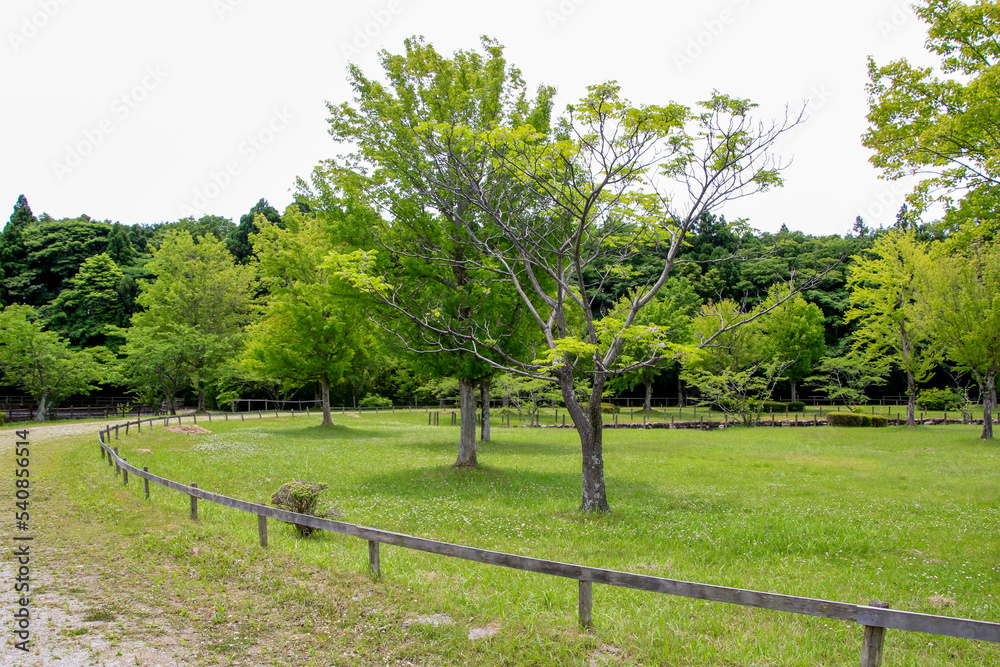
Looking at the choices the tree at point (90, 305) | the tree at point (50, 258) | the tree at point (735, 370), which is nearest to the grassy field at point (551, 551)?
the tree at point (735, 370)

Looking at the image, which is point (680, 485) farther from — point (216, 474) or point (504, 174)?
point (216, 474)

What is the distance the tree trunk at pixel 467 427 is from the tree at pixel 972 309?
80.0 feet

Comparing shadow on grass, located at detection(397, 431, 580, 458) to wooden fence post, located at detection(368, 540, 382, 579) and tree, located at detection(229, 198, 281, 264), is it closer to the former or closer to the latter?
wooden fence post, located at detection(368, 540, 382, 579)

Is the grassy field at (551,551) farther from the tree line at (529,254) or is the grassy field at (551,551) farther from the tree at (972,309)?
the tree at (972,309)

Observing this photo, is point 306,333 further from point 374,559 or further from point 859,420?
point 859,420

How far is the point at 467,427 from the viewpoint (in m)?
19.4

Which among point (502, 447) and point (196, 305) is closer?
point (502, 447)

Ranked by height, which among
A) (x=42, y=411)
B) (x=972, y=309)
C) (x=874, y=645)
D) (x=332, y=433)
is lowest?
(x=332, y=433)

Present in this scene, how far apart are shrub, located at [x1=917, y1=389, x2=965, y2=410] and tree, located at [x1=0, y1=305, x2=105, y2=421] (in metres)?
61.0

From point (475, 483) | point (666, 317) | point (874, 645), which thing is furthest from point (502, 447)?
point (666, 317)

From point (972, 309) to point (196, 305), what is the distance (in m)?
55.5

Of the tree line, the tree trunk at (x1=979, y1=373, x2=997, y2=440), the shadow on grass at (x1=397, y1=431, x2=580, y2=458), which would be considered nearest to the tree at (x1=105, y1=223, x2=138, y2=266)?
the tree line

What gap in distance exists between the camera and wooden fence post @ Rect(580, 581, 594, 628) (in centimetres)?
577

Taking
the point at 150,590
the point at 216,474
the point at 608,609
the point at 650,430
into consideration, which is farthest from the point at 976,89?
the point at 650,430
